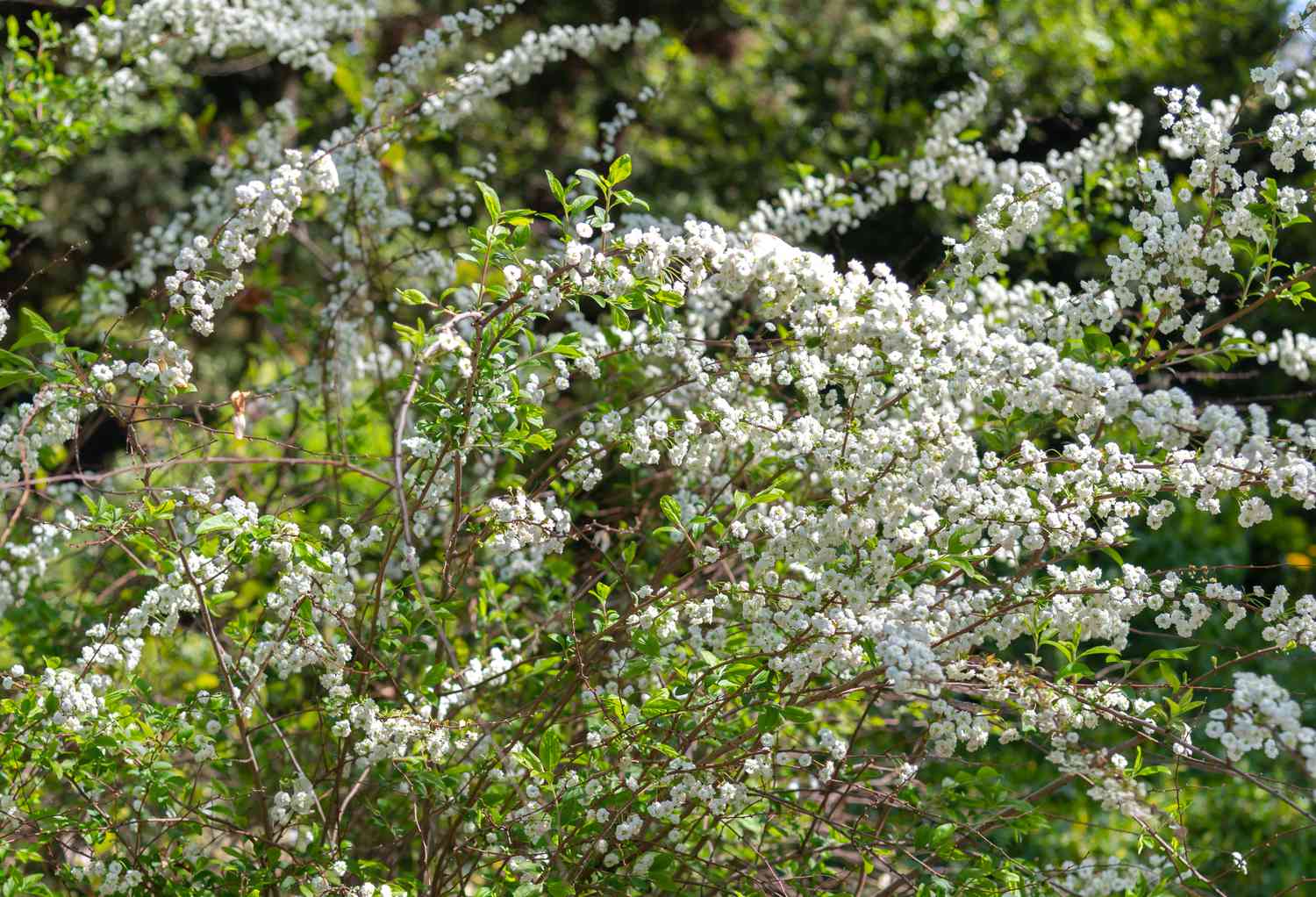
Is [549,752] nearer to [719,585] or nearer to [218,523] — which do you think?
[719,585]

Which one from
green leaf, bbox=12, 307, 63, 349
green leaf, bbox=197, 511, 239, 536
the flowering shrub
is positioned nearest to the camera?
green leaf, bbox=197, 511, 239, 536

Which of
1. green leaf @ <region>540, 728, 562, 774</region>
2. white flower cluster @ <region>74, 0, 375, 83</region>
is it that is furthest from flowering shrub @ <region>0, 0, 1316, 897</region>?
white flower cluster @ <region>74, 0, 375, 83</region>

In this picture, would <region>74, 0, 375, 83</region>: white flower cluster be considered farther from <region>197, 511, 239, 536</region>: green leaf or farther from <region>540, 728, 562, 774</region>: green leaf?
<region>540, 728, 562, 774</region>: green leaf

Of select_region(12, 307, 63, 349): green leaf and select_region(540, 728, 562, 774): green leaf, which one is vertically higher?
select_region(12, 307, 63, 349): green leaf

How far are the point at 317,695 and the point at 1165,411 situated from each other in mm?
2204

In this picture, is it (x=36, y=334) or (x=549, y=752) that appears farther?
(x=36, y=334)

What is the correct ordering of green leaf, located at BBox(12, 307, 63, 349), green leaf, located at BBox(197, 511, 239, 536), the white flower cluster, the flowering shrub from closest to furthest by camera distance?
green leaf, located at BBox(197, 511, 239, 536), the flowering shrub, green leaf, located at BBox(12, 307, 63, 349), the white flower cluster

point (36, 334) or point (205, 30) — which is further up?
point (205, 30)

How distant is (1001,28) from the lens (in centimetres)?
772

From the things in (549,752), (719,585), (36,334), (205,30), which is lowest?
(549,752)

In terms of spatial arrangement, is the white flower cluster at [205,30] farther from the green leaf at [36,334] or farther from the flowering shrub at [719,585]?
the green leaf at [36,334]

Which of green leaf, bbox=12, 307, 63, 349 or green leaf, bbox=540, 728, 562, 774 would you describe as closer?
green leaf, bbox=540, 728, 562, 774

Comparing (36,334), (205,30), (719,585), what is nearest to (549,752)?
(719,585)

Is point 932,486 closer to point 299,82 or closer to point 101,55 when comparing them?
point 101,55
